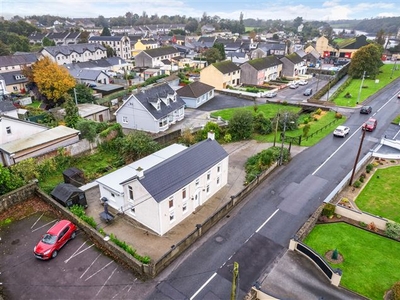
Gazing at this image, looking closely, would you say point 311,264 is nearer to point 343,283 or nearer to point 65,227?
point 343,283

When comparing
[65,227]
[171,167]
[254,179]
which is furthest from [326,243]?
[65,227]

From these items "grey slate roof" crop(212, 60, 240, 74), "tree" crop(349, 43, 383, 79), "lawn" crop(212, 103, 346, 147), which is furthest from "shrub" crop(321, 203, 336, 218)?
"tree" crop(349, 43, 383, 79)

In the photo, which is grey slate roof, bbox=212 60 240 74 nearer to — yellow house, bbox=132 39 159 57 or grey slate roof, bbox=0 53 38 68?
grey slate roof, bbox=0 53 38 68

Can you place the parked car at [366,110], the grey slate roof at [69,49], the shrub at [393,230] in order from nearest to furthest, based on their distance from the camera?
1. the shrub at [393,230]
2. the parked car at [366,110]
3. the grey slate roof at [69,49]

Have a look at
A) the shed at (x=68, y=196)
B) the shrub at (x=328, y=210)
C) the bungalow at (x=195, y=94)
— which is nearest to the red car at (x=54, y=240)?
the shed at (x=68, y=196)

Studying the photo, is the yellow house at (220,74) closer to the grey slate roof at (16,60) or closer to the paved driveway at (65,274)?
the grey slate roof at (16,60)

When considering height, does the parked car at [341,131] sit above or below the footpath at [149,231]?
above
